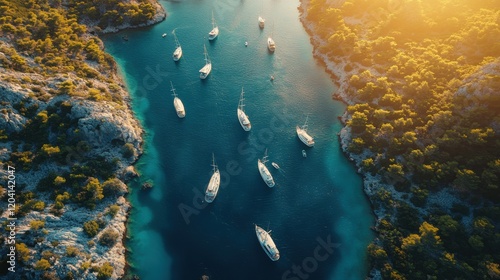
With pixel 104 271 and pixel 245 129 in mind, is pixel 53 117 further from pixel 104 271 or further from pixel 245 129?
pixel 245 129

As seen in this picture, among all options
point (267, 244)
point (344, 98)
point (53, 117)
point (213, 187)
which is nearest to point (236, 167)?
point (213, 187)

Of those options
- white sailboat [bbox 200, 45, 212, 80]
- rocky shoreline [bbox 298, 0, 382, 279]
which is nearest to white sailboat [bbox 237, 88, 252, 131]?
white sailboat [bbox 200, 45, 212, 80]

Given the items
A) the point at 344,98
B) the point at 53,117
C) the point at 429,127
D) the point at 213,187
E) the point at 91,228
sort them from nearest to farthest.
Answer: the point at 91,228
the point at 213,187
the point at 53,117
the point at 429,127
the point at 344,98

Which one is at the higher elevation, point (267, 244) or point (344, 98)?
point (344, 98)

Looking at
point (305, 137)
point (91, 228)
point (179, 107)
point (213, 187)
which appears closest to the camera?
point (91, 228)

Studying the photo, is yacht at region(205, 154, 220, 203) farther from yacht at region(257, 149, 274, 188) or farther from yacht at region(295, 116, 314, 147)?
yacht at region(295, 116, 314, 147)

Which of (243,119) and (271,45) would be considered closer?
(243,119)

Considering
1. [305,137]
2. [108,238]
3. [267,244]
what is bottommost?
[108,238]

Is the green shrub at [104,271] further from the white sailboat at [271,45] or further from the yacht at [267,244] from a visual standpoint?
the white sailboat at [271,45]
